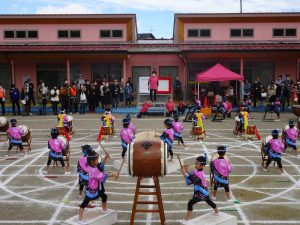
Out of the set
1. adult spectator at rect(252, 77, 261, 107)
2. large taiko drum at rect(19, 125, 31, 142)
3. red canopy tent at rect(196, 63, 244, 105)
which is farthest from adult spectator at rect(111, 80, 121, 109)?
large taiko drum at rect(19, 125, 31, 142)

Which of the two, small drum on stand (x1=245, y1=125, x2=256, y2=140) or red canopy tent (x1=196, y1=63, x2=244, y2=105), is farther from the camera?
red canopy tent (x1=196, y1=63, x2=244, y2=105)

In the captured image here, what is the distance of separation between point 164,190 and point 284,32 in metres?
26.7

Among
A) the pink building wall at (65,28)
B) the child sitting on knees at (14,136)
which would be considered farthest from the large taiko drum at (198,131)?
the pink building wall at (65,28)

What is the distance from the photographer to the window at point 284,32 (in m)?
35.1

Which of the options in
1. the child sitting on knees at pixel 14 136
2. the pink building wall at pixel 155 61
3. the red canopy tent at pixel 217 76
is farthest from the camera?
the pink building wall at pixel 155 61

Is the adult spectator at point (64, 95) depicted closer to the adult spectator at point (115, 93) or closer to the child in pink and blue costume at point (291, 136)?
the adult spectator at point (115, 93)

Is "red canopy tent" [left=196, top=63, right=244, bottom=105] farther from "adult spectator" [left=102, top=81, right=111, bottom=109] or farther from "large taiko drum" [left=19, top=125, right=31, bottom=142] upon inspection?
"large taiko drum" [left=19, top=125, right=31, bottom=142]

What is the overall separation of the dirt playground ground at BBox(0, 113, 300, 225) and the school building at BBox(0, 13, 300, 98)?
1414 centimetres

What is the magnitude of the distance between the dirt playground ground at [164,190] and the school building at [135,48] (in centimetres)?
1414

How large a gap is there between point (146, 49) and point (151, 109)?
20.3 ft

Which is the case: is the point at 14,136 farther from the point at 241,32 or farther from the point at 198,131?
the point at 241,32

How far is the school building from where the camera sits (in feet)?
104

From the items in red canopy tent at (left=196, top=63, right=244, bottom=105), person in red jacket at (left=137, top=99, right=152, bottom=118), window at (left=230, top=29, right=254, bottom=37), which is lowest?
person in red jacket at (left=137, top=99, right=152, bottom=118)

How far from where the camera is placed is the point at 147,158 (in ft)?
29.1
